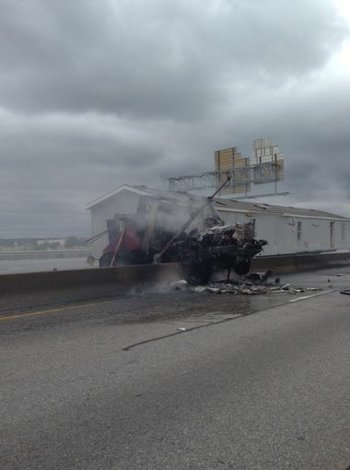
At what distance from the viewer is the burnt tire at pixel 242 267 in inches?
632

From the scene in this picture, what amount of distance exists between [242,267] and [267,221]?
1883 cm

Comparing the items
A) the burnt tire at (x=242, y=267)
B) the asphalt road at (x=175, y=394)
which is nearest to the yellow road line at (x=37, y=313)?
the asphalt road at (x=175, y=394)

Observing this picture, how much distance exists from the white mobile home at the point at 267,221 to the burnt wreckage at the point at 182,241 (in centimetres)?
54

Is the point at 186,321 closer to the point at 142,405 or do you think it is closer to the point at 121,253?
the point at 142,405

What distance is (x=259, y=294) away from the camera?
1417 cm

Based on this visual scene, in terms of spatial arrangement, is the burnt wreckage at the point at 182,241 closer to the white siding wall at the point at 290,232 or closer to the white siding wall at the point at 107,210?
the white siding wall at the point at 107,210

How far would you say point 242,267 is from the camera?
16.2 m

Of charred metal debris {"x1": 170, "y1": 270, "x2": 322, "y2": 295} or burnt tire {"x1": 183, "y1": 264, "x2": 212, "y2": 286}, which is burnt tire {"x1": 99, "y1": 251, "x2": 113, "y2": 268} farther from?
burnt tire {"x1": 183, "y1": 264, "x2": 212, "y2": 286}

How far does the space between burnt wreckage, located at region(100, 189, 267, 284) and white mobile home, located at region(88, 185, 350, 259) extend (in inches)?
21.4

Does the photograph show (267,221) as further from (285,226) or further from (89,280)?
(89,280)

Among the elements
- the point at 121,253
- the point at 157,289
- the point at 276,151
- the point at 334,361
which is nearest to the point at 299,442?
the point at 334,361

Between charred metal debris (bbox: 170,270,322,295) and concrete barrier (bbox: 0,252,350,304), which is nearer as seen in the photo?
concrete barrier (bbox: 0,252,350,304)

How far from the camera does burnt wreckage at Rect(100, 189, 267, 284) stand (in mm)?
15438

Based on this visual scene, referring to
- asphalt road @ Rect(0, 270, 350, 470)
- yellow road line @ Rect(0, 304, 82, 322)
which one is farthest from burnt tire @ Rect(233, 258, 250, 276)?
asphalt road @ Rect(0, 270, 350, 470)
